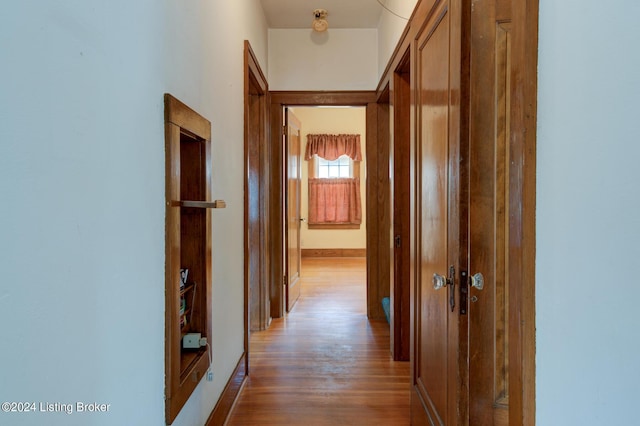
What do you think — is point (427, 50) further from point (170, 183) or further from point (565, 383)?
point (565, 383)

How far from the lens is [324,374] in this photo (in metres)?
2.63

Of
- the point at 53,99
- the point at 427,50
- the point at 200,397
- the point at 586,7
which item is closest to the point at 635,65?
the point at 586,7

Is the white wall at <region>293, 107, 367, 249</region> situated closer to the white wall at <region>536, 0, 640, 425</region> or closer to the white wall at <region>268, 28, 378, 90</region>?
the white wall at <region>268, 28, 378, 90</region>

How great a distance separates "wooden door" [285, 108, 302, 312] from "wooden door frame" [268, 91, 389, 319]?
17 cm

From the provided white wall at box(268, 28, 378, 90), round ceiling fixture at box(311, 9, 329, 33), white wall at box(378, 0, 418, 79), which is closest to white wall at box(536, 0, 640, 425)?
white wall at box(378, 0, 418, 79)

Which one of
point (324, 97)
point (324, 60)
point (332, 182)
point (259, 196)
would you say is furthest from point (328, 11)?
point (332, 182)

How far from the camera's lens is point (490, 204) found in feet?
4.61

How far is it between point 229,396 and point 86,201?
1675 mm

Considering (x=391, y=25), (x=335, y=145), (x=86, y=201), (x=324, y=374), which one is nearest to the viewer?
(x=86, y=201)

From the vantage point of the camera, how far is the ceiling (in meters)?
3.30

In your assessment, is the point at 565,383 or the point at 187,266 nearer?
the point at 565,383

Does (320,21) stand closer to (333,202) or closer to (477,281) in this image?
(477,281)

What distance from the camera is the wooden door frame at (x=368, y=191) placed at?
12.5 ft

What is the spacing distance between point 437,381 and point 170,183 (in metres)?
1.39
